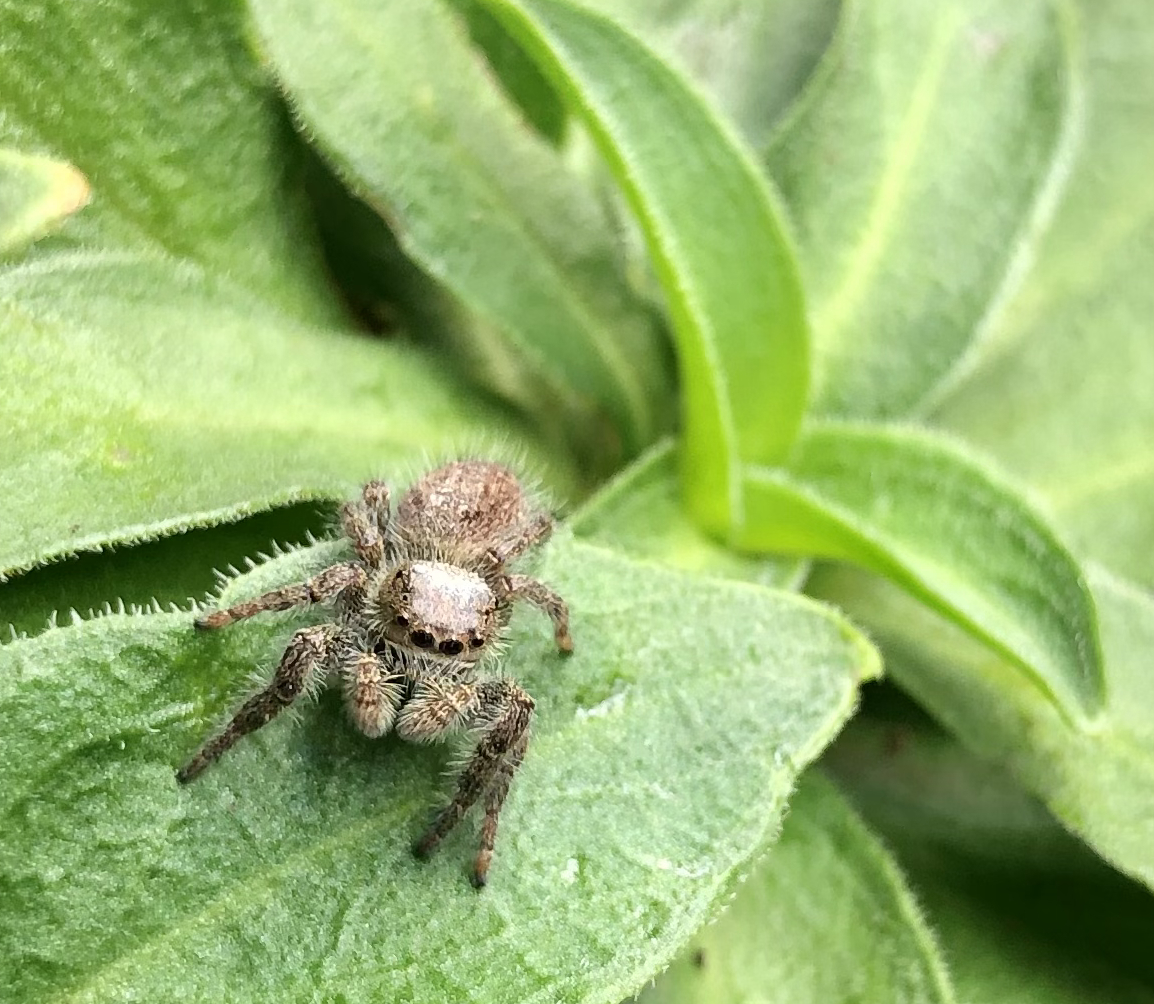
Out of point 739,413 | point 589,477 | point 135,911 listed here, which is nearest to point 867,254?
point 739,413

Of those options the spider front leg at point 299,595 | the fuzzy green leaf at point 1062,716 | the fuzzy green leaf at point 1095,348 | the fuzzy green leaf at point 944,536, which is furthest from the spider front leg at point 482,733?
the fuzzy green leaf at point 1095,348

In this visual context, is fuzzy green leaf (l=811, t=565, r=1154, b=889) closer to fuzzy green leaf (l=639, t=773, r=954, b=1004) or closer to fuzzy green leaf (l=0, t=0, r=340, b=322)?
fuzzy green leaf (l=639, t=773, r=954, b=1004)

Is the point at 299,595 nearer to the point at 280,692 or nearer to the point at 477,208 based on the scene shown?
the point at 280,692

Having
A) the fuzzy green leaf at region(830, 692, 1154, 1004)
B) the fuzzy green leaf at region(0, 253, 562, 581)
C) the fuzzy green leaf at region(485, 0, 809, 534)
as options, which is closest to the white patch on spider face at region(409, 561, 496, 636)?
the fuzzy green leaf at region(0, 253, 562, 581)

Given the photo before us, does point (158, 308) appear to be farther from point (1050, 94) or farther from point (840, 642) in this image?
point (1050, 94)

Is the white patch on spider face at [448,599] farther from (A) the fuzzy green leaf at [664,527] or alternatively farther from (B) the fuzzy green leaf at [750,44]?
(B) the fuzzy green leaf at [750,44]

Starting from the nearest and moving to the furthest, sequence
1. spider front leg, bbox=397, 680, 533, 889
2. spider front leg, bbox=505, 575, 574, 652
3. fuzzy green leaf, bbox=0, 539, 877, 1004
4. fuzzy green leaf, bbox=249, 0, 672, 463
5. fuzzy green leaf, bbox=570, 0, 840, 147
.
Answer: fuzzy green leaf, bbox=0, 539, 877, 1004 < spider front leg, bbox=397, 680, 533, 889 < spider front leg, bbox=505, 575, 574, 652 < fuzzy green leaf, bbox=249, 0, 672, 463 < fuzzy green leaf, bbox=570, 0, 840, 147

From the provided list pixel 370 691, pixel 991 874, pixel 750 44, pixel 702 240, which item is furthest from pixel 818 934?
pixel 750 44
